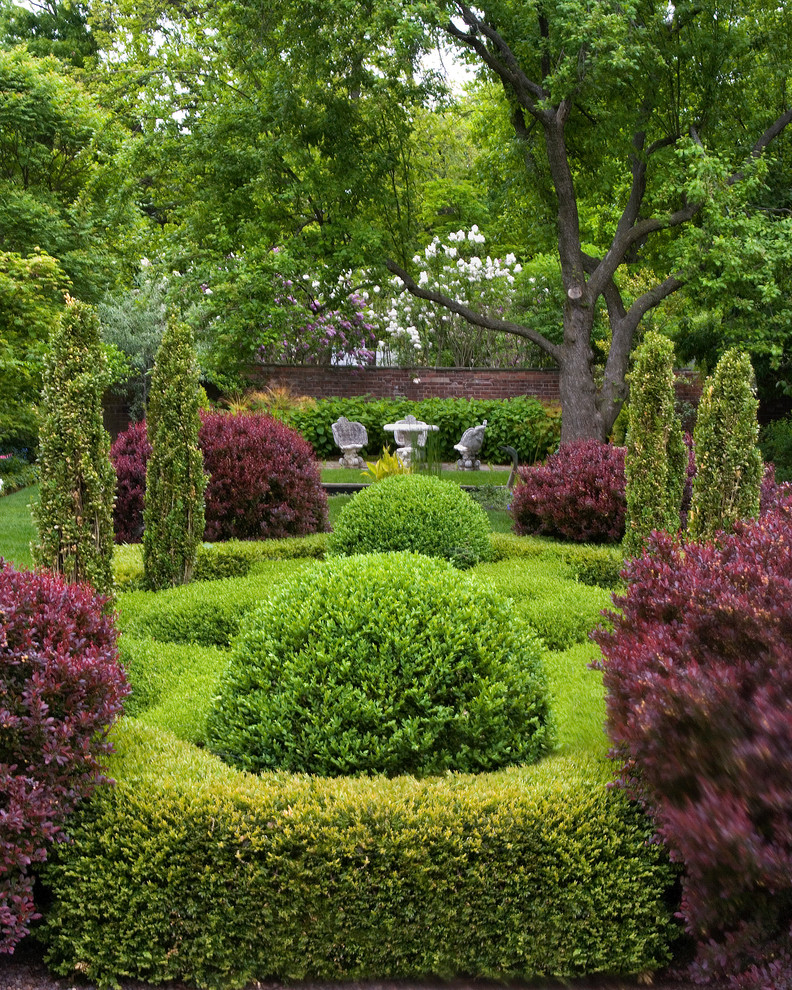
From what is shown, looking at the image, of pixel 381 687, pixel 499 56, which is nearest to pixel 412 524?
pixel 381 687

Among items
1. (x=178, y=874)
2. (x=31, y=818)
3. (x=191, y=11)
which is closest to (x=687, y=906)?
(x=178, y=874)

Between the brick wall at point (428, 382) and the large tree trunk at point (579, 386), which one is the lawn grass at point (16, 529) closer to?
the large tree trunk at point (579, 386)

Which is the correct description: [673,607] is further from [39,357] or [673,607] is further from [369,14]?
[39,357]

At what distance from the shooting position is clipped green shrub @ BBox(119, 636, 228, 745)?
439cm

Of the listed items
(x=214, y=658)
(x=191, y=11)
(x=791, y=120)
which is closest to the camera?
(x=214, y=658)

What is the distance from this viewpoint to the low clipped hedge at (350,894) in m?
3.05

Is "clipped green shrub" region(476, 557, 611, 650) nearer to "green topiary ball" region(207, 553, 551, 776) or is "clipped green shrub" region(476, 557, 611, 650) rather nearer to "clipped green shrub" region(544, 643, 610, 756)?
"clipped green shrub" region(544, 643, 610, 756)

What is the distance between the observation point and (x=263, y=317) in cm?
1271

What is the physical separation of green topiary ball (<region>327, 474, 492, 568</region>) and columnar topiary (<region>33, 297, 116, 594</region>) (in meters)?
2.36

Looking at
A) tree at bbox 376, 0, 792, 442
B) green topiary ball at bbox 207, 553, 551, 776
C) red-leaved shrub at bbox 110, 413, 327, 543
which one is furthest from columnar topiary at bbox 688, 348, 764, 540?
tree at bbox 376, 0, 792, 442

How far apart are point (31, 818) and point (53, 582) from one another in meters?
1.07

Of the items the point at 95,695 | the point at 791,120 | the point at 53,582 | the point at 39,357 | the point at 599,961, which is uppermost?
the point at 791,120

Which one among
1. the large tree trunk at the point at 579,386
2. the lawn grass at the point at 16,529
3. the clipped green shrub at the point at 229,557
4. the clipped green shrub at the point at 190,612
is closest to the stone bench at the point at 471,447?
the large tree trunk at the point at 579,386

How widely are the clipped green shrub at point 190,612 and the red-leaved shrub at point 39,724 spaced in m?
2.27
